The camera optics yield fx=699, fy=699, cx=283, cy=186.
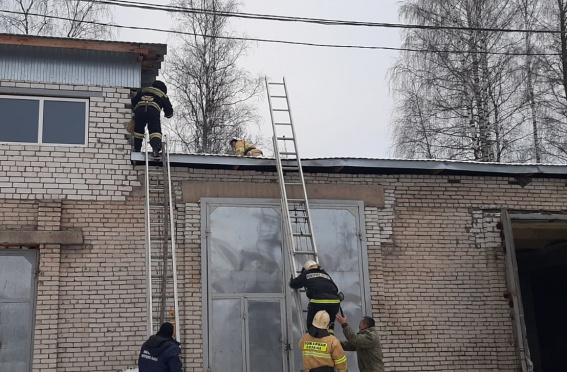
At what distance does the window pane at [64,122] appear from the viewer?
9.66 m

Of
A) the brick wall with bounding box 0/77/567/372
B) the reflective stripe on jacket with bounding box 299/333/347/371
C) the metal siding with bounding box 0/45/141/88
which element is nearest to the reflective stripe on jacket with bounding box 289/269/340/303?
the reflective stripe on jacket with bounding box 299/333/347/371

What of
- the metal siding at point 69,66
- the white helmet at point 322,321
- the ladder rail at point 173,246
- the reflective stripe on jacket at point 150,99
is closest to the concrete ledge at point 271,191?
the ladder rail at point 173,246

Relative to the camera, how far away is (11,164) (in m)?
9.33

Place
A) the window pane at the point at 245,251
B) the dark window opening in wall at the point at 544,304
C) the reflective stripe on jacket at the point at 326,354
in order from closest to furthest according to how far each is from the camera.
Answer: the reflective stripe on jacket at the point at 326,354 < the window pane at the point at 245,251 < the dark window opening in wall at the point at 544,304

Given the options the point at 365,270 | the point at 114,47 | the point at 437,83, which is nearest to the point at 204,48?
the point at 437,83

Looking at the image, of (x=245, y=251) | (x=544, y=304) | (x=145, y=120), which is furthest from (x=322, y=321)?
(x=544, y=304)

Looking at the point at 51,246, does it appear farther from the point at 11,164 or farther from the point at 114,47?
the point at 114,47

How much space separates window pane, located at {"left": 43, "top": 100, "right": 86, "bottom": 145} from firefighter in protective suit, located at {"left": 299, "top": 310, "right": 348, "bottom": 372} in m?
4.34

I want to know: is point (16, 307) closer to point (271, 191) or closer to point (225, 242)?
point (225, 242)

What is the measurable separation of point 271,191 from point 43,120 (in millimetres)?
3320

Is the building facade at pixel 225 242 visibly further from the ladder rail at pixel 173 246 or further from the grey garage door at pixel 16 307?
the ladder rail at pixel 173 246

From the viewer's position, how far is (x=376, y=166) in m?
10.1

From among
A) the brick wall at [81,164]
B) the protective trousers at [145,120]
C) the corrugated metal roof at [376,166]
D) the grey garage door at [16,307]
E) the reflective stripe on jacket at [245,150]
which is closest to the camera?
the grey garage door at [16,307]

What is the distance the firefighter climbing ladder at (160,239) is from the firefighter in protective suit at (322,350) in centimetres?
196
